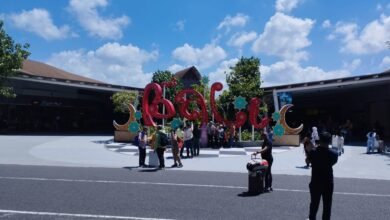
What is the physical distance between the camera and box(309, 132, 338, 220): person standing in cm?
674

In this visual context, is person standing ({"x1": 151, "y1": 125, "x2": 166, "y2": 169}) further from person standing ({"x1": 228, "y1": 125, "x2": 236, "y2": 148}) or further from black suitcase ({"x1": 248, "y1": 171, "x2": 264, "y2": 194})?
person standing ({"x1": 228, "y1": 125, "x2": 236, "y2": 148})

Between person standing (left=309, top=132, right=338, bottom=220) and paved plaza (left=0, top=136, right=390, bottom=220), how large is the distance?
3.33 feet

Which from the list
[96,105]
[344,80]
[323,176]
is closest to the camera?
[323,176]

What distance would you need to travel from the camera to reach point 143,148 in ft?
51.9

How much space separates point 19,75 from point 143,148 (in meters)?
19.9

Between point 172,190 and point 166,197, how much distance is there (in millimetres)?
988

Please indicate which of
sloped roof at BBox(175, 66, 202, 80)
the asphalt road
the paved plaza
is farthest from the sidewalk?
sloped roof at BBox(175, 66, 202, 80)

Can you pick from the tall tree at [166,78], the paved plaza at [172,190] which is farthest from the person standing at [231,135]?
the tall tree at [166,78]

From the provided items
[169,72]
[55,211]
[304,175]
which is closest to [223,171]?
[304,175]

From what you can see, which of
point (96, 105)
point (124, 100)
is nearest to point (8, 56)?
point (124, 100)

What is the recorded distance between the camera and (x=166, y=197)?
943cm

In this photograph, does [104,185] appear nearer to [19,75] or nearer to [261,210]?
[261,210]

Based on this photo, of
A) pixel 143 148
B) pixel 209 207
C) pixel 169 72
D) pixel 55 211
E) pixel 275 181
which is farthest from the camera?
pixel 169 72

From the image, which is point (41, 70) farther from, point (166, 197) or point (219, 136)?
point (166, 197)
